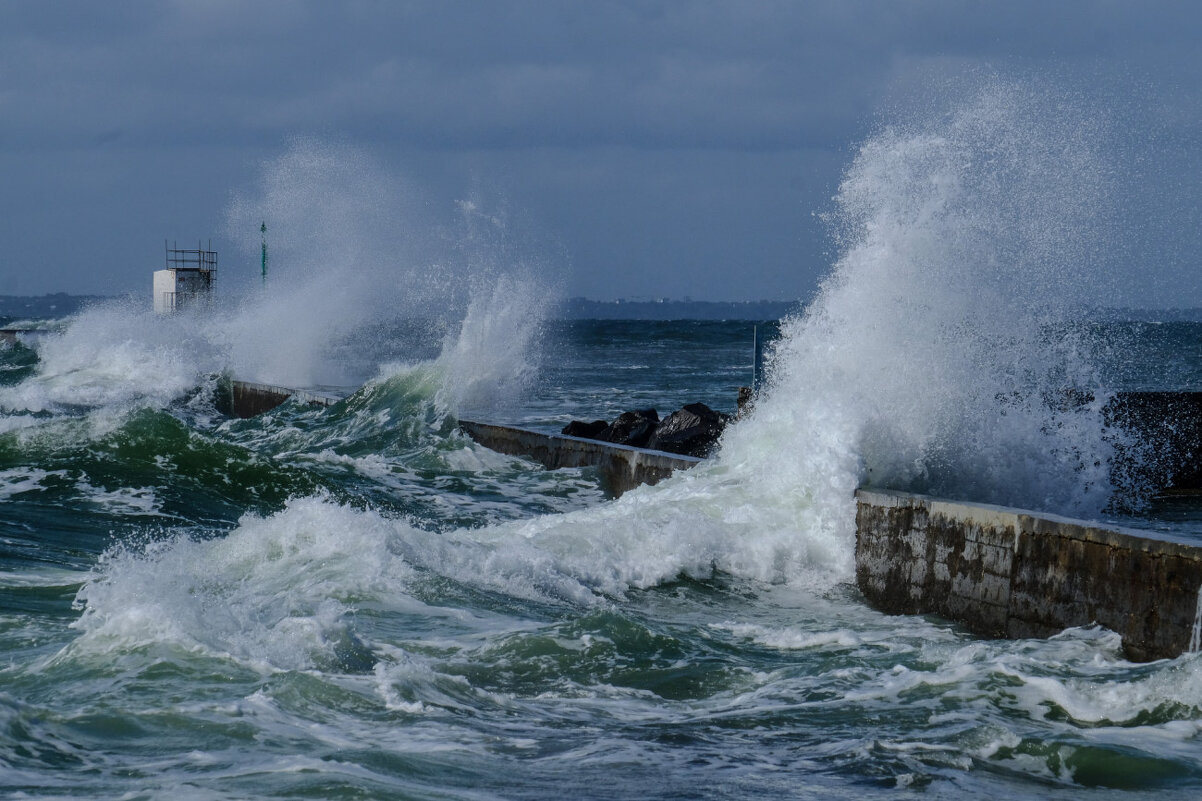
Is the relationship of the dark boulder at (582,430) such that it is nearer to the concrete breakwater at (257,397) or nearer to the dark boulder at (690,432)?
the dark boulder at (690,432)

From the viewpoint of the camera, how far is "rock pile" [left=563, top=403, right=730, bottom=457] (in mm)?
12758

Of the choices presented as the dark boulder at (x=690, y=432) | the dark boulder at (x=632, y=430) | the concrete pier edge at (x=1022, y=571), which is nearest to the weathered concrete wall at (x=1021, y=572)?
the concrete pier edge at (x=1022, y=571)

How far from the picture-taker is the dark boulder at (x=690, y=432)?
12.7 meters

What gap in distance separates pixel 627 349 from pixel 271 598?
53.9 metres

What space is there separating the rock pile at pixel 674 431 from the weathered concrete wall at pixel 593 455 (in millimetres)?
801

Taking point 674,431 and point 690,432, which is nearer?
point 690,432

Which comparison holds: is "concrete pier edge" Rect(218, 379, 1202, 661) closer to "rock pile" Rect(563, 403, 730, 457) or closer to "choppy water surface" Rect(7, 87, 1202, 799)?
"choppy water surface" Rect(7, 87, 1202, 799)

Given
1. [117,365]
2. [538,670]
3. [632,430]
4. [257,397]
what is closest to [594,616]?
[538,670]

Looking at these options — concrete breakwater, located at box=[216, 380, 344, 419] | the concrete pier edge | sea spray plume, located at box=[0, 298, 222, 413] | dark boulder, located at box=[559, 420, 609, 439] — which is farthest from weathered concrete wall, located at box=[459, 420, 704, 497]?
sea spray plume, located at box=[0, 298, 222, 413]

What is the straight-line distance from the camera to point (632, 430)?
14305 mm

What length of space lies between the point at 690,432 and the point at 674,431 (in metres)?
0.30

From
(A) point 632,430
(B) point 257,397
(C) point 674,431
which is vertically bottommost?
(B) point 257,397

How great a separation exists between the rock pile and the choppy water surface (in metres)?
1.26

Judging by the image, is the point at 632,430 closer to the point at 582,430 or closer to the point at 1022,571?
the point at 582,430
